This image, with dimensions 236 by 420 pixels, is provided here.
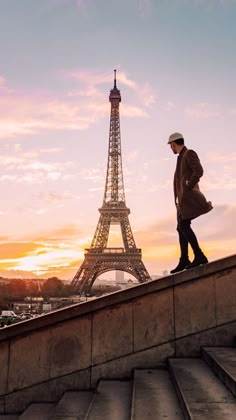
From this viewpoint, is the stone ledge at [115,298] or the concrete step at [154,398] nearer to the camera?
the concrete step at [154,398]

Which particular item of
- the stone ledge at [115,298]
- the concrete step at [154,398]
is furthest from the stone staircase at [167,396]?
the stone ledge at [115,298]

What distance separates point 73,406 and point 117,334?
4.39ft

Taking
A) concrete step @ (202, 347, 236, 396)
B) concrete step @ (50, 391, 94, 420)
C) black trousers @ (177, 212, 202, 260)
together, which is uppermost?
black trousers @ (177, 212, 202, 260)

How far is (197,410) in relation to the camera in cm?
358

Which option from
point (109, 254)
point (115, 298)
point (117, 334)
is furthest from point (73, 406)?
point (109, 254)

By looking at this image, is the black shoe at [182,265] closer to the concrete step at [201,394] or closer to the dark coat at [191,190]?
the dark coat at [191,190]

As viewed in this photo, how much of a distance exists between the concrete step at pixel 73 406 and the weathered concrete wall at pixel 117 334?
322 millimetres

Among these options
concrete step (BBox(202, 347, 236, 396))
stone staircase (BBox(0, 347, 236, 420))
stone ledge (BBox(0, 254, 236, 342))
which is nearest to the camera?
stone staircase (BBox(0, 347, 236, 420))

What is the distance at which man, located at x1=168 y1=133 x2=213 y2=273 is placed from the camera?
6477 mm

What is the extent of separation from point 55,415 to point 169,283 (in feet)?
8.17

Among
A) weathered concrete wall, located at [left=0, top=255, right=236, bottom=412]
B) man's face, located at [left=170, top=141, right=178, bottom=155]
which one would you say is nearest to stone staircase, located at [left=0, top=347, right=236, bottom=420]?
weathered concrete wall, located at [left=0, top=255, right=236, bottom=412]

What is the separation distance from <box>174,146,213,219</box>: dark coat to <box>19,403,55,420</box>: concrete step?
10.7ft

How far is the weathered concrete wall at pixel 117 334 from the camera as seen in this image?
19.5 feet

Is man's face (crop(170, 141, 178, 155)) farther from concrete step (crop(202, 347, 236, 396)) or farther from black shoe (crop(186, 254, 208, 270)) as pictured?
concrete step (crop(202, 347, 236, 396))
